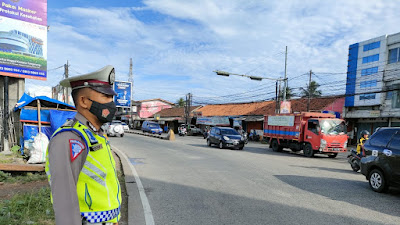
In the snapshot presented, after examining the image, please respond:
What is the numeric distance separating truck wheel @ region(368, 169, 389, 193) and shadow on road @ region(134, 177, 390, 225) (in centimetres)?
258

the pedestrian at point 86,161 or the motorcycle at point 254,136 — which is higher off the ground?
the pedestrian at point 86,161

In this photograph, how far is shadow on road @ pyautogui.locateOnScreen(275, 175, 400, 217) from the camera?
5824 millimetres

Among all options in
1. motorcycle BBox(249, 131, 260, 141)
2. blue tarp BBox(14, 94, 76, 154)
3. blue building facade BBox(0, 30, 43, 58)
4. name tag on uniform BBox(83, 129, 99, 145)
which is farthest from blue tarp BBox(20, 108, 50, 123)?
motorcycle BBox(249, 131, 260, 141)

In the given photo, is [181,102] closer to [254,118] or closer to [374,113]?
[254,118]

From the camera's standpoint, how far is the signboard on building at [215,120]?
38834 mm

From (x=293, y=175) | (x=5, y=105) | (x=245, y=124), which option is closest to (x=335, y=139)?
(x=293, y=175)

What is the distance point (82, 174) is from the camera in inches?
69.6

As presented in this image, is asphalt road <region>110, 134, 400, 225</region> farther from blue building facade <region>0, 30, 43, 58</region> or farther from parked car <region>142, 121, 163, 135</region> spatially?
parked car <region>142, 121, 163, 135</region>

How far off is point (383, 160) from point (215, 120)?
33650mm

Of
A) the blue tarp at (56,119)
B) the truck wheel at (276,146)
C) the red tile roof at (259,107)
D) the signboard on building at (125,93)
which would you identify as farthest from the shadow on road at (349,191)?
the signboard on building at (125,93)

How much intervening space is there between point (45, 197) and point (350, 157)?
1053 centimetres

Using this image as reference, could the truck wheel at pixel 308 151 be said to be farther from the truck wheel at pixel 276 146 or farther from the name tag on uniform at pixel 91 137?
the name tag on uniform at pixel 91 137

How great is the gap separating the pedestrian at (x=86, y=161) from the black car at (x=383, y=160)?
7111mm

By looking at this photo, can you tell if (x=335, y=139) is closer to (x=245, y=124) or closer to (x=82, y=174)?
(x=82, y=174)
